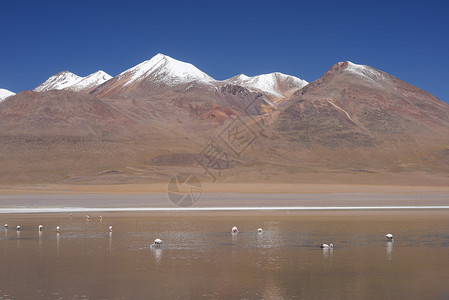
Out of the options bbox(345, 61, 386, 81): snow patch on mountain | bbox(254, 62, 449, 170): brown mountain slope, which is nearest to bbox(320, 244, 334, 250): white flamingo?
bbox(254, 62, 449, 170): brown mountain slope

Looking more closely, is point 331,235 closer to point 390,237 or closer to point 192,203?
point 390,237

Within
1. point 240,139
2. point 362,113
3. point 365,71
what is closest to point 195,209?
point 240,139

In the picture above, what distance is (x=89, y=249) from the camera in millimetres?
24547

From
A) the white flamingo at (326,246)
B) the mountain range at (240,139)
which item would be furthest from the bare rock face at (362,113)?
the white flamingo at (326,246)

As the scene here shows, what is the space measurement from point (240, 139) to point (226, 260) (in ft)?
421

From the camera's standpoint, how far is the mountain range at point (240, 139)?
11282 centimetres

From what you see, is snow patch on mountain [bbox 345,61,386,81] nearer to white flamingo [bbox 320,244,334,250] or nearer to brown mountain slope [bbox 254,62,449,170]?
brown mountain slope [bbox 254,62,449,170]

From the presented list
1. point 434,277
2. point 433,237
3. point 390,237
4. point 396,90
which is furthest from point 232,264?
point 396,90

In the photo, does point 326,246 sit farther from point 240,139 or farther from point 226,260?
point 240,139

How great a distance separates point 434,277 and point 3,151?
119921 mm

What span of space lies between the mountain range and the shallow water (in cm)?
7109

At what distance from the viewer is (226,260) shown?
2155cm

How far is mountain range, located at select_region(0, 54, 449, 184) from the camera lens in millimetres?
112825

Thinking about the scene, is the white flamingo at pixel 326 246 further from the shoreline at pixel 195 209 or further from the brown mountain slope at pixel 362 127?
the brown mountain slope at pixel 362 127
